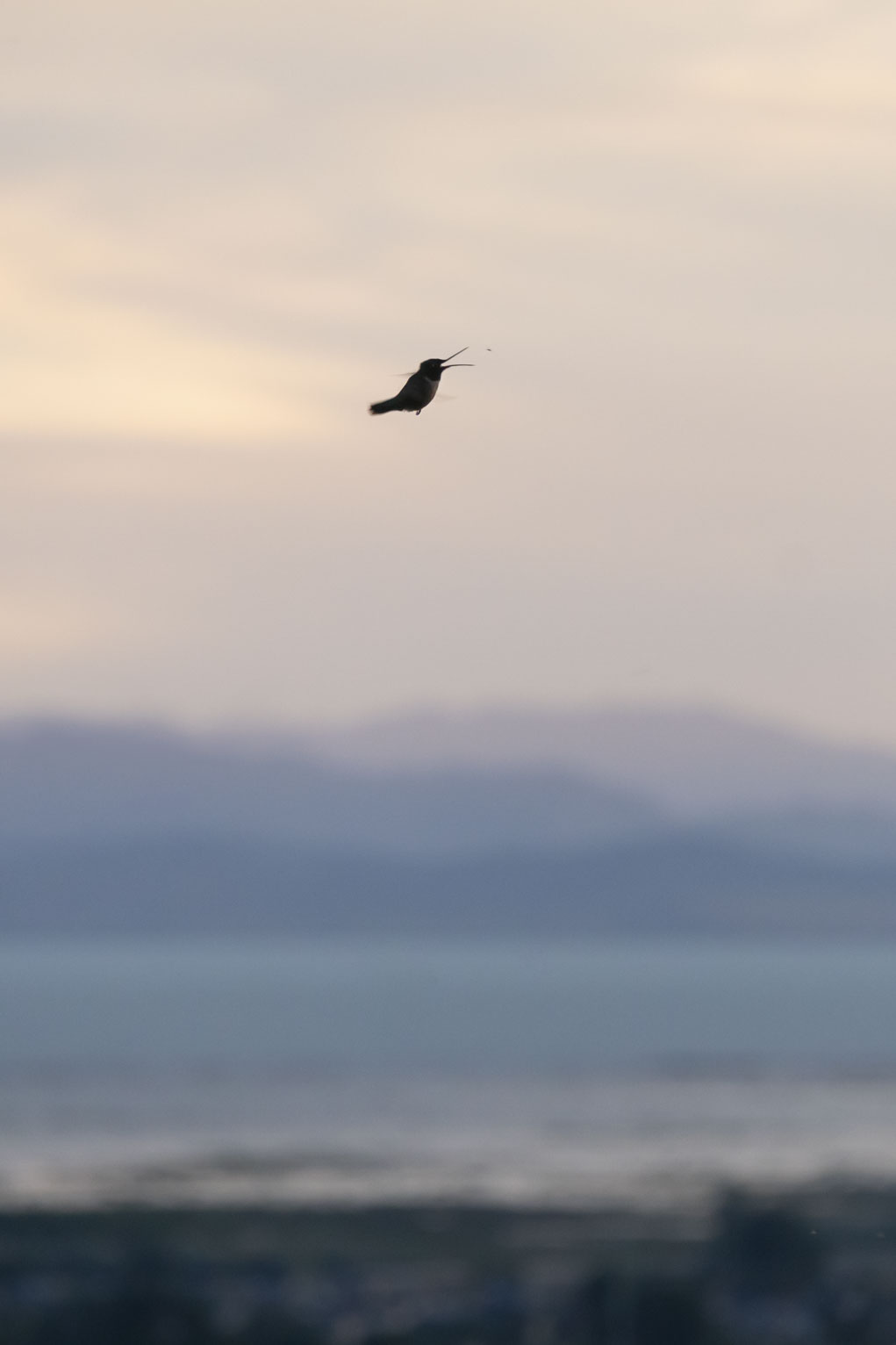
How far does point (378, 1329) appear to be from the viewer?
6388 cm

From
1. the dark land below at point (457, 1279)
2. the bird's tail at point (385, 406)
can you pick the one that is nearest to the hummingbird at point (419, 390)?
the bird's tail at point (385, 406)

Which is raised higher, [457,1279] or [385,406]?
[385,406]

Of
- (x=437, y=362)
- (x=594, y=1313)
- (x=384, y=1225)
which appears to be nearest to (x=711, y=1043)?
(x=384, y=1225)

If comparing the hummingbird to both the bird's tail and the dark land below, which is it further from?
the dark land below

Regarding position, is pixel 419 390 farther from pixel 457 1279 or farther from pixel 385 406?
pixel 457 1279

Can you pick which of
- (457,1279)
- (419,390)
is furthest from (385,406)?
(457,1279)

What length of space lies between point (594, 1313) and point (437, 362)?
4269cm

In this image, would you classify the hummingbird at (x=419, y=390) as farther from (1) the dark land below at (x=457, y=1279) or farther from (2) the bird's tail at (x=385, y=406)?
(1) the dark land below at (x=457, y=1279)

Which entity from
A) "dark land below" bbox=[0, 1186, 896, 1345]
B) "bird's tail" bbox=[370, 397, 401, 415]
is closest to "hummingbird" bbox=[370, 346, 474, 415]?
"bird's tail" bbox=[370, 397, 401, 415]

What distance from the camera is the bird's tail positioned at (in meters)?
22.8

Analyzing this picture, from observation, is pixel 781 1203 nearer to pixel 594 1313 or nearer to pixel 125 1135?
pixel 594 1313

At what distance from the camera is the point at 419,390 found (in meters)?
22.6

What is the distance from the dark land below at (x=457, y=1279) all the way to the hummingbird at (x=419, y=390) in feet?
134

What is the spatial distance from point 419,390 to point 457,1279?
48.4 meters
